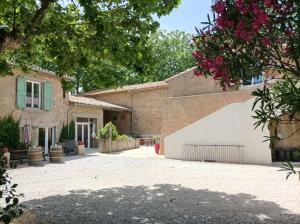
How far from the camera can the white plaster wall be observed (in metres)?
17.7

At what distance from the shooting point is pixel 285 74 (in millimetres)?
4020

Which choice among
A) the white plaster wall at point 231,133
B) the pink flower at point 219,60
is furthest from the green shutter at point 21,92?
the pink flower at point 219,60

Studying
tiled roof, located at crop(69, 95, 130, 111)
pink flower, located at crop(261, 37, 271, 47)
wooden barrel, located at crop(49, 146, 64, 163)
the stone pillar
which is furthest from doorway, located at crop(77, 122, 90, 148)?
pink flower, located at crop(261, 37, 271, 47)

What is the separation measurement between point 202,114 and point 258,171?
6046mm

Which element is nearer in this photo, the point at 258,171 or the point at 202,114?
Result: the point at 258,171

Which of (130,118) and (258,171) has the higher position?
(130,118)

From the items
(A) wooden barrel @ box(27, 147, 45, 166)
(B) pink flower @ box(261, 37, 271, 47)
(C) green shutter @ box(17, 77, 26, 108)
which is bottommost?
(A) wooden barrel @ box(27, 147, 45, 166)

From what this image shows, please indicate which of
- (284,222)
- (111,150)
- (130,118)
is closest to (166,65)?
(130,118)

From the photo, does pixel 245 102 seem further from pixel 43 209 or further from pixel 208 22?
pixel 208 22

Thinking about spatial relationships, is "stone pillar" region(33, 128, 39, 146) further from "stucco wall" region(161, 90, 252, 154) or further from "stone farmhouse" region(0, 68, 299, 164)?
"stucco wall" region(161, 90, 252, 154)

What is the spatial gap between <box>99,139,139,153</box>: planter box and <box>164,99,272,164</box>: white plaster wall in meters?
5.71

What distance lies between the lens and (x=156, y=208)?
763 cm

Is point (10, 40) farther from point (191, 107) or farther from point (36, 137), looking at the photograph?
point (36, 137)

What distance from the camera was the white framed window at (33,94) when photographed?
68.6 feet
